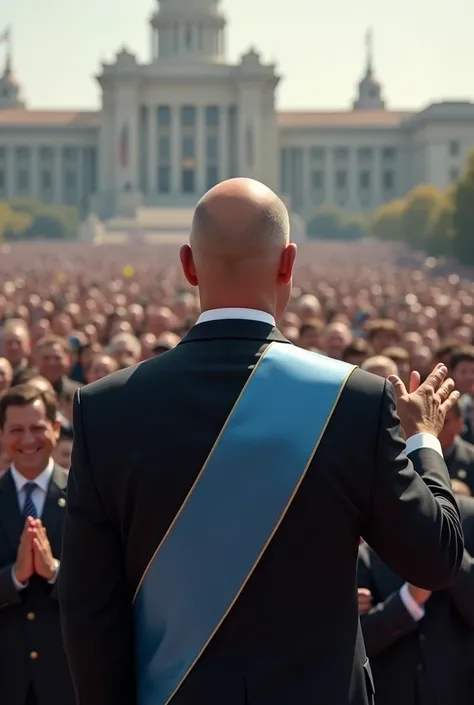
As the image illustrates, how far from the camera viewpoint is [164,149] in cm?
13325

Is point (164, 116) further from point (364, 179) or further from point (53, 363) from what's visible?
point (53, 363)

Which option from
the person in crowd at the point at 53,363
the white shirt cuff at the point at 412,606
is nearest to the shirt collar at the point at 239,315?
the white shirt cuff at the point at 412,606

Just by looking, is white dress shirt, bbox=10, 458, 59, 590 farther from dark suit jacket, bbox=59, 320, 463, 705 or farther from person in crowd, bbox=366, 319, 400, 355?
person in crowd, bbox=366, 319, 400, 355

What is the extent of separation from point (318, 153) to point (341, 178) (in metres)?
3.08

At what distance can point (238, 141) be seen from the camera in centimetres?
12975

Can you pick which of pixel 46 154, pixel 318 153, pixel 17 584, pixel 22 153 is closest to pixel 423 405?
pixel 17 584

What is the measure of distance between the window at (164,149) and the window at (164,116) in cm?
135

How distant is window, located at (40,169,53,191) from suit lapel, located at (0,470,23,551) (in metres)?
134

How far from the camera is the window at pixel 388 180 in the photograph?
457 ft

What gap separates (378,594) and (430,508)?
2605mm

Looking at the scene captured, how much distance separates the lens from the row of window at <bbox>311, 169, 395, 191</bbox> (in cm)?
13900

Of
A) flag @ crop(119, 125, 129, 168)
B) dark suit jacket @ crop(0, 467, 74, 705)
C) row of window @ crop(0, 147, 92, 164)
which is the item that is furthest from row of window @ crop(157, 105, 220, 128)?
dark suit jacket @ crop(0, 467, 74, 705)

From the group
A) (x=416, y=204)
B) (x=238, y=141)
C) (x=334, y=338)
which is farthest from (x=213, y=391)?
(x=238, y=141)

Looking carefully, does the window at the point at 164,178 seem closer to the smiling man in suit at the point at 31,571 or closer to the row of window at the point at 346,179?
the row of window at the point at 346,179
